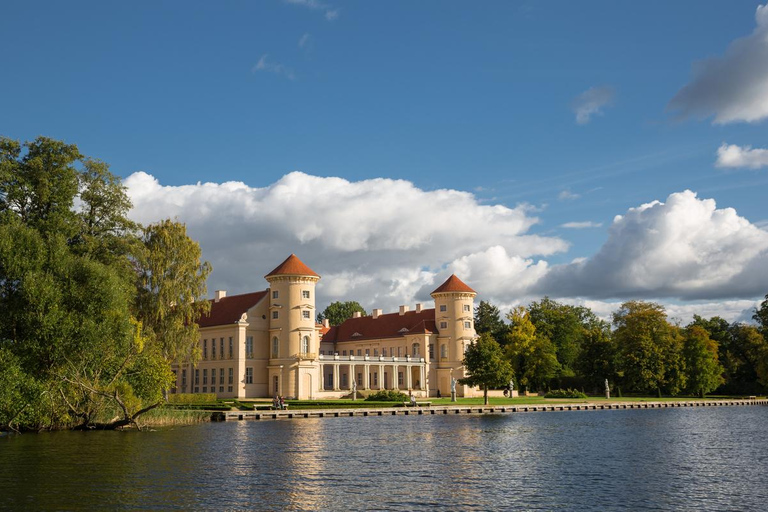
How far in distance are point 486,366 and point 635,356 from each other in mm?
21662

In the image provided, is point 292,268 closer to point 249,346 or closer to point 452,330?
point 249,346

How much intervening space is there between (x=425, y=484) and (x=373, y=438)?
1500 cm

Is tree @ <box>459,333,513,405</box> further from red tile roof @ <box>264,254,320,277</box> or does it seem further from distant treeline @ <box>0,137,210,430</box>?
distant treeline @ <box>0,137,210,430</box>

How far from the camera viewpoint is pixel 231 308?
81438 mm

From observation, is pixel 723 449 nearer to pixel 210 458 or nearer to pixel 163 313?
pixel 210 458

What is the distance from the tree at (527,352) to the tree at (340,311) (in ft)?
174

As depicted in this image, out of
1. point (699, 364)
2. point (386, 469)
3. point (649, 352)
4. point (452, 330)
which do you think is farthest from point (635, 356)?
point (386, 469)

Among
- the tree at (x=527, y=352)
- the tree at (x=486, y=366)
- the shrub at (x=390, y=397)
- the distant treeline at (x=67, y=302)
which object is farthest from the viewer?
the tree at (x=527, y=352)

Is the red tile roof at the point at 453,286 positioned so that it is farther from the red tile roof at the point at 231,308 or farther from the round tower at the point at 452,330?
the red tile roof at the point at 231,308

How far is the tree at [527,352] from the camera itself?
8581 centimetres

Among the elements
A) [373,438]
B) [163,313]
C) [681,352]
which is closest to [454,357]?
[681,352]

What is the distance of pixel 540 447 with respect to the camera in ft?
117

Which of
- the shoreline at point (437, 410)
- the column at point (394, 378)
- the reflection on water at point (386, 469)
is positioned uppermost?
the column at point (394, 378)

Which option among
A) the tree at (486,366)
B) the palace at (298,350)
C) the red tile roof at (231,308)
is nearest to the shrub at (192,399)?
the palace at (298,350)
